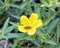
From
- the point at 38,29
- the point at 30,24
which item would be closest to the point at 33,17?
the point at 30,24

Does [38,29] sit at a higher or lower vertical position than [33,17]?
lower

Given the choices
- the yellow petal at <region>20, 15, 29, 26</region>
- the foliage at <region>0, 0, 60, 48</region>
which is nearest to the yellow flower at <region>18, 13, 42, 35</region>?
the yellow petal at <region>20, 15, 29, 26</region>

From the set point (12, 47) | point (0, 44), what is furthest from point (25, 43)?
point (0, 44)

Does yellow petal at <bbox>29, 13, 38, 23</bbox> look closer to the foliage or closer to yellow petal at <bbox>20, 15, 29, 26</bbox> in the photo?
yellow petal at <bbox>20, 15, 29, 26</bbox>

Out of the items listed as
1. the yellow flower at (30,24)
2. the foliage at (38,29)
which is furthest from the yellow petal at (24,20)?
the foliage at (38,29)

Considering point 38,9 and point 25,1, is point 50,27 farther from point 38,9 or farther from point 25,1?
point 25,1

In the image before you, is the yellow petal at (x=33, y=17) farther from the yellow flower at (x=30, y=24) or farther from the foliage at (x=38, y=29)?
the foliage at (x=38, y=29)

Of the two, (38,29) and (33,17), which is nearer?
(33,17)

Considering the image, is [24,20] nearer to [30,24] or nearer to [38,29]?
[30,24]
